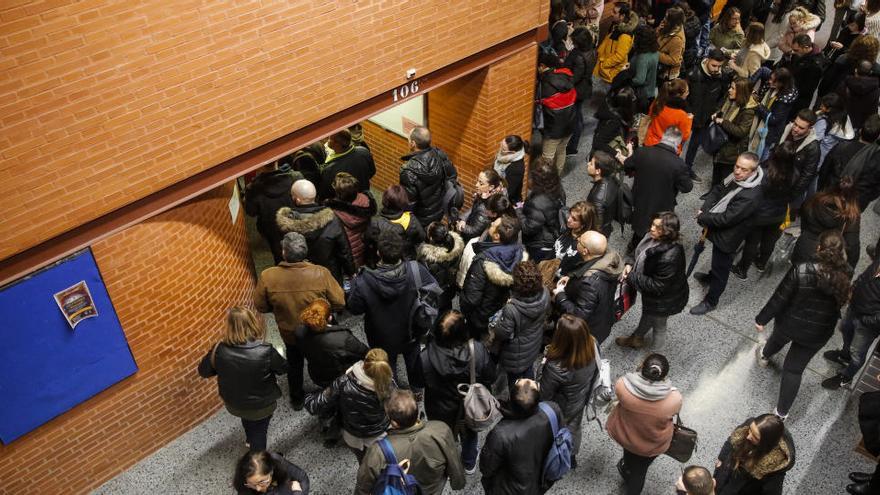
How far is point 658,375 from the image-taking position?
4.86 metres

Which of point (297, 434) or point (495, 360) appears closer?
point (495, 360)

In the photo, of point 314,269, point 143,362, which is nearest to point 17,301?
point 143,362

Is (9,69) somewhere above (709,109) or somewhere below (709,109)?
above

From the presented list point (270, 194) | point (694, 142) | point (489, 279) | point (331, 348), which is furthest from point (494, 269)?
point (694, 142)

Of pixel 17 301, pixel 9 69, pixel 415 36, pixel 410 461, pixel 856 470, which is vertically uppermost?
pixel 9 69

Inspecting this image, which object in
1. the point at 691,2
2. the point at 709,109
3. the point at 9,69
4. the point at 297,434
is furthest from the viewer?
the point at 691,2

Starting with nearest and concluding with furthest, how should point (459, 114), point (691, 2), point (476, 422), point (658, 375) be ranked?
point (658, 375) → point (476, 422) → point (459, 114) → point (691, 2)

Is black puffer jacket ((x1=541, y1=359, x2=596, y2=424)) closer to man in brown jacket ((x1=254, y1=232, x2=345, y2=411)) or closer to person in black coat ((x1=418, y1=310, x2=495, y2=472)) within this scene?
person in black coat ((x1=418, y1=310, x2=495, y2=472))

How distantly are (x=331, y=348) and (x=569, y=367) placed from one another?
6.02 feet

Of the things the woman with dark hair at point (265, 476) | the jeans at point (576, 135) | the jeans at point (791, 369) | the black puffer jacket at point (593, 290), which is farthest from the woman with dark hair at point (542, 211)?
the jeans at point (576, 135)

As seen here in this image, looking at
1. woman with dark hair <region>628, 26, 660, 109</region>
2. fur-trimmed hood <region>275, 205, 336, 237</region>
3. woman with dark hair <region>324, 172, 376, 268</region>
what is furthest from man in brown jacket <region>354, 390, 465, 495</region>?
woman with dark hair <region>628, 26, 660, 109</region>

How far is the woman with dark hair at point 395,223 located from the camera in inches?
260

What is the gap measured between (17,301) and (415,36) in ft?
13.7

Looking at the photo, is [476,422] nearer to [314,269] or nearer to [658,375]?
[658,375]
